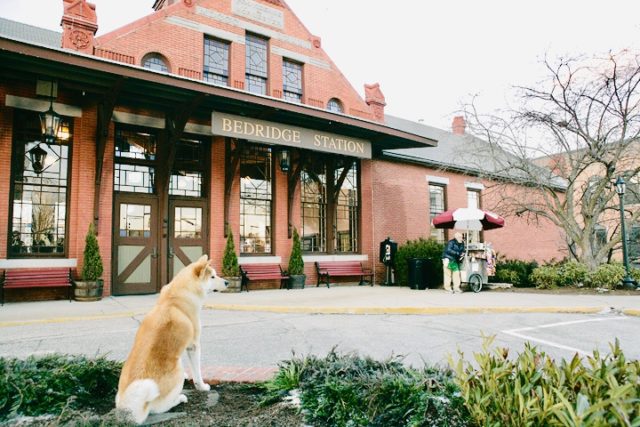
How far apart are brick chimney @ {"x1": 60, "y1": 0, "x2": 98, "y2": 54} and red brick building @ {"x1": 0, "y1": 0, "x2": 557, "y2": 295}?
0.03 metres

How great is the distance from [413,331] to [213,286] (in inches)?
172

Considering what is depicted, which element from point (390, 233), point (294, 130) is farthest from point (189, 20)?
point (390, 233)

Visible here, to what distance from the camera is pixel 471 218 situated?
1391 cm

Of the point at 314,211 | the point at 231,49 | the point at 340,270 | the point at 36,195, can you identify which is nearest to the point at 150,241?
the point at 36,195

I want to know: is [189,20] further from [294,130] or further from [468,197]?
[468,197]

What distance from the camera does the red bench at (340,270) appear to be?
14.7m

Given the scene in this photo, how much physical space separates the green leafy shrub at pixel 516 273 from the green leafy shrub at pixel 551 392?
44.5 ft

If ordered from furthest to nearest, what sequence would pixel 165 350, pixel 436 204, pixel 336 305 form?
pixel 436 204
pixel 336 305
pixel 165 350

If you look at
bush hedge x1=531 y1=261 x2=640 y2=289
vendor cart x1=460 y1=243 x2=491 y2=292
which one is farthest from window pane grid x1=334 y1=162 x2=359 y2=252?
bush hedge x1=531 y1=261 x2=640 y2=289

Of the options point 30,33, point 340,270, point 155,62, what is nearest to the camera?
point 155,62

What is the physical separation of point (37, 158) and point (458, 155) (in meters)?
16.0

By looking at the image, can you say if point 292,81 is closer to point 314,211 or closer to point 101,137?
point 314,211

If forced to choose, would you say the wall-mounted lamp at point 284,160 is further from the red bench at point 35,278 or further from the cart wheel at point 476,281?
the cart wheel at point 476,281

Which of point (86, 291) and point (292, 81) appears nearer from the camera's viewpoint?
point (86, 291)
